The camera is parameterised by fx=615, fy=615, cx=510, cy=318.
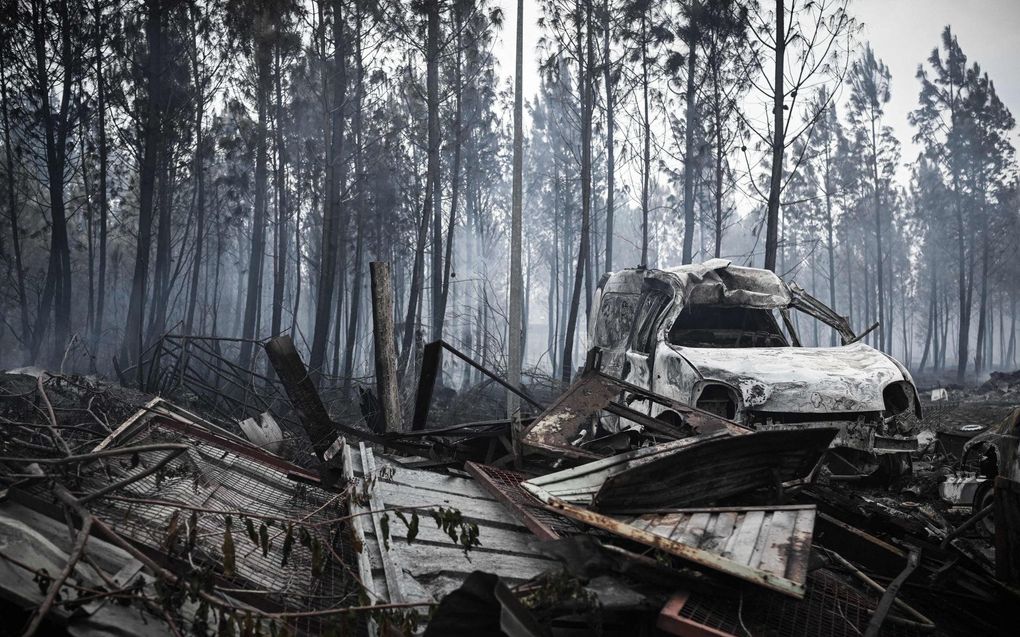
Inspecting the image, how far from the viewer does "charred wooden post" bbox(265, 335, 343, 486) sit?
500cm

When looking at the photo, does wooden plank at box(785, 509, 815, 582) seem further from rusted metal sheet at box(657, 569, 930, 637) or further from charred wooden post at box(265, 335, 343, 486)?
charred wooden post at box(265, 335, 343, 486)

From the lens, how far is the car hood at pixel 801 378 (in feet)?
19.0

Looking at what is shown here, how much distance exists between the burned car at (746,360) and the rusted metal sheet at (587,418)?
0.77 metres

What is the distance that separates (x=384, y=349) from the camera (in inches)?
256

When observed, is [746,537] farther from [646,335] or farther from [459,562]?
[646,335]

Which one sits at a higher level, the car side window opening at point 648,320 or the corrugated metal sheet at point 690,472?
the car side window opening at point 648,320

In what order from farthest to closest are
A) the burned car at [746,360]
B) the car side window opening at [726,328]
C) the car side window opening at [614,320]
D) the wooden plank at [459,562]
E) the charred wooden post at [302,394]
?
the car side window opening at [614,320] < the car side window opening at [726,328] < the burned car at [746,360] < the charred wooden post at [302,394] < the wooden plank at [459,562]

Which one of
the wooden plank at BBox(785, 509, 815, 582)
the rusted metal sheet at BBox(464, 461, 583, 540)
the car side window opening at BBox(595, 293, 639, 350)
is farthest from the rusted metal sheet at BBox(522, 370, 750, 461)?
the car side window opening at BBox(595, 293, 639, 350)

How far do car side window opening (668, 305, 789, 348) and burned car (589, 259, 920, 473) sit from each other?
0.01 meters

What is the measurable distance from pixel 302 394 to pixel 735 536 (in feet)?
11.5

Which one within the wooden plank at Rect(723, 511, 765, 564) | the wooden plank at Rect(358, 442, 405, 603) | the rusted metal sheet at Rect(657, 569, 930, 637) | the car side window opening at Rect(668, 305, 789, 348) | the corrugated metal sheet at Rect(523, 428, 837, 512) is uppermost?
the car side window opening at Rect(668, 305, 789, 348)

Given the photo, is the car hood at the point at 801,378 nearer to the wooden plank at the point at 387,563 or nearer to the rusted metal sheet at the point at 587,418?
the rusted metal sheet at the point at 587,418

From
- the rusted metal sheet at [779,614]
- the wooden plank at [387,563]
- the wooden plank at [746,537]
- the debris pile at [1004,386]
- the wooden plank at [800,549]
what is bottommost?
the debris pile at [1004,386]

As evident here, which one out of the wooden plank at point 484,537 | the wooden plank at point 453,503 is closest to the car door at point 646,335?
the wooden plank at point 453,503
